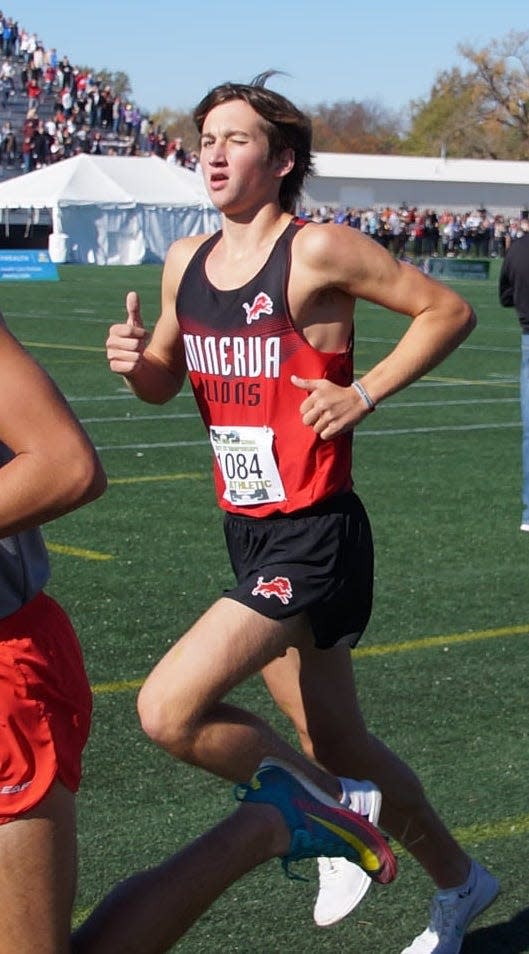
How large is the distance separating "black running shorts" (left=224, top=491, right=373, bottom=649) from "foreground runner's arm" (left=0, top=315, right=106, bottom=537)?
1227 millimetres

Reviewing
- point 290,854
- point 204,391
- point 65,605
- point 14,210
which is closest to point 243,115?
point 204,391

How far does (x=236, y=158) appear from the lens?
13.6ft

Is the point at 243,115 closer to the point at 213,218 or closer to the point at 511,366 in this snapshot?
the point at 511,366

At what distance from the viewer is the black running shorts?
12.8 feet

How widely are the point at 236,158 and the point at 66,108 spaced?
5622 cm

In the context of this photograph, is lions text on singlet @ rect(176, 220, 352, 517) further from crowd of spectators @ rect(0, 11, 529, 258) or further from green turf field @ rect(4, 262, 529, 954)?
crowd of spectators @ rect(0, 11, 529, 258)

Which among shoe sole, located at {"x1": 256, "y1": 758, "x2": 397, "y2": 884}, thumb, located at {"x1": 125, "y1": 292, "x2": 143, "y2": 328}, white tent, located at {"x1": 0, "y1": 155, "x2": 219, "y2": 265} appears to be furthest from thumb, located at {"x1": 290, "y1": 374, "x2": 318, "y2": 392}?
white tent, located at {"x1": 0, "y1": 155, "x2": 219, "y2": 265}

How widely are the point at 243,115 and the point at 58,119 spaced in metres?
55.2

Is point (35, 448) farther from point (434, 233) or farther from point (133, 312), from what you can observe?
point (434, 233)

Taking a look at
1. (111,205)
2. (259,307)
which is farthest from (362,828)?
(111,205)

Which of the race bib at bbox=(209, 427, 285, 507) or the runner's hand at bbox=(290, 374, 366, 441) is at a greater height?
the runner's hand at bbox=(290, 374, 366, 441)

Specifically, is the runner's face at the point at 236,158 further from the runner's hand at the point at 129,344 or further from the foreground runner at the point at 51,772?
the foreground runner at the point at 51,772

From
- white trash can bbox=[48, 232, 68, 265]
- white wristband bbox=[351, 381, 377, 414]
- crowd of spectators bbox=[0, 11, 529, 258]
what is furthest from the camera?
crowd of spectators bbox=[0, 11, 529, 258]

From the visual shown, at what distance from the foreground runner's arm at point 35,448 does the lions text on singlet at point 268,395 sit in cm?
139
